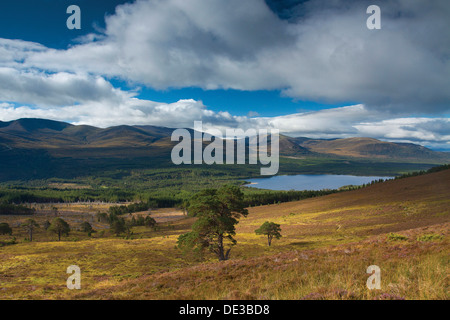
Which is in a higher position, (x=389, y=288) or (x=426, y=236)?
(x=389, y=288)

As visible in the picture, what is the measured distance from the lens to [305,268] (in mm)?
10969

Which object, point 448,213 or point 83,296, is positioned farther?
point 448,213

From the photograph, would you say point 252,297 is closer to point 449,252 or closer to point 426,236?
point 449,252

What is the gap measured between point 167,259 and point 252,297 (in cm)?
4115

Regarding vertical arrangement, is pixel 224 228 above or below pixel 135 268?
above

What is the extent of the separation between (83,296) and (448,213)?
68821mm
